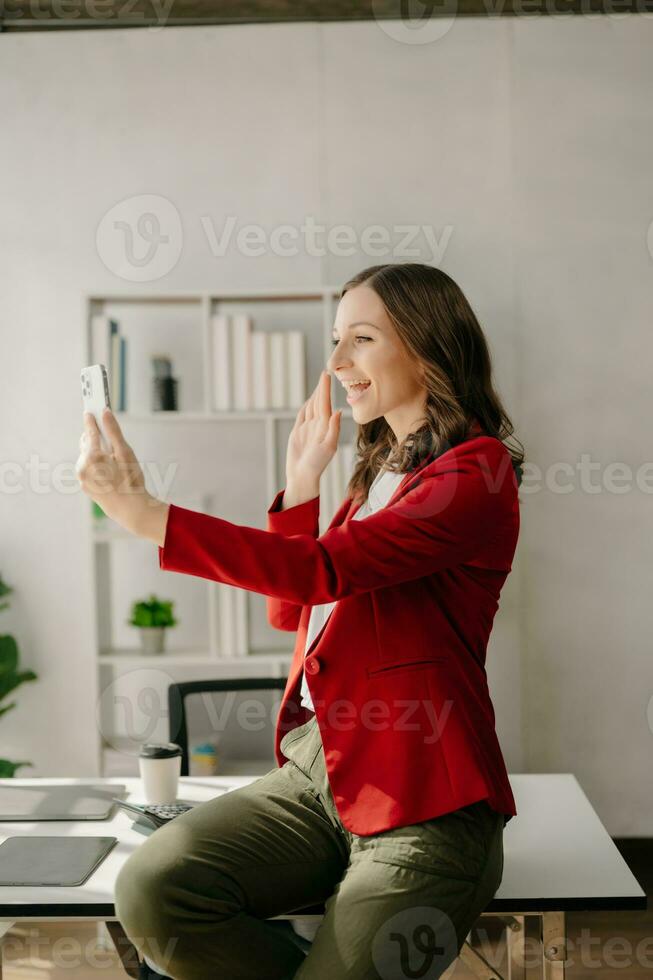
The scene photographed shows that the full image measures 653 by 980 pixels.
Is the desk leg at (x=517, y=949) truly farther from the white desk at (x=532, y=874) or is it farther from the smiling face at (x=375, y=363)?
the smiling face at (x=375, y=363)

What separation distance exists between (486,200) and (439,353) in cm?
203

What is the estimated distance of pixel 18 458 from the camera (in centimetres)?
358

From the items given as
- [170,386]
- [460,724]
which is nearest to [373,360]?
[460,724]

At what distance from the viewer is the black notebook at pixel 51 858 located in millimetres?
1428

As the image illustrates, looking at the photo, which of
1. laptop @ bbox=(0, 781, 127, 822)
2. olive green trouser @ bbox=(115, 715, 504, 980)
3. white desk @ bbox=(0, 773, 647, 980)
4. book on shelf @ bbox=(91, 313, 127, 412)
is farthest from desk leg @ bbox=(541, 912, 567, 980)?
book on shelf @ bbox=(91, 313, 127, 412)

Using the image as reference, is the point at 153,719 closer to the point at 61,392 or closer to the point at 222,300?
the point at 61,392

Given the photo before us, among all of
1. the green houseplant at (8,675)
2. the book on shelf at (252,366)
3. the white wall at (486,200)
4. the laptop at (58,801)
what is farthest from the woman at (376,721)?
the green houseplant at (8,675)

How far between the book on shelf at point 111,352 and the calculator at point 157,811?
5.89 feet

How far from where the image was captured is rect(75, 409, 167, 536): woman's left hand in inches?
52.1

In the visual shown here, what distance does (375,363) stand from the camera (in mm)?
1650

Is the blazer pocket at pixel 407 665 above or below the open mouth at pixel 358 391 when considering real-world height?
below

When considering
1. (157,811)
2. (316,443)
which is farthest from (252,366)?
(157,811)

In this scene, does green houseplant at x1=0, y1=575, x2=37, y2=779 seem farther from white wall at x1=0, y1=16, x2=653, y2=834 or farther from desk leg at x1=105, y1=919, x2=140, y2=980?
desk leg at x1=105, y1=919, x2=140, y2=980

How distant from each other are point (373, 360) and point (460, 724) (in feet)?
2.11
